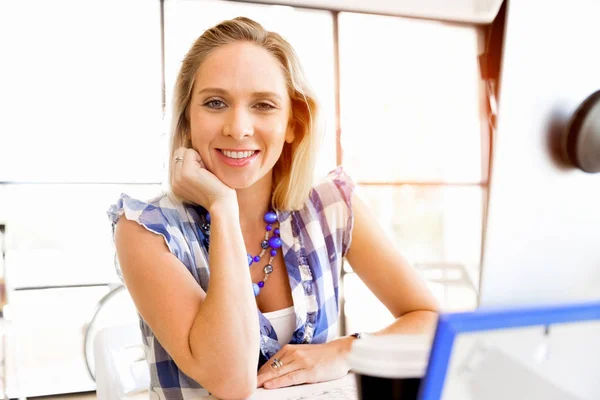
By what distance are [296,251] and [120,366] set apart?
34 cm

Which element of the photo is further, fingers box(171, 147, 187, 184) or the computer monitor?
fingers box(171, 147, 187, 184)

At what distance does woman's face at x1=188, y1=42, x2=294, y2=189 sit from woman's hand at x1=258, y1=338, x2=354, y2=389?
29 cm

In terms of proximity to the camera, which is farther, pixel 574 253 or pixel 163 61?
pixel 163 61

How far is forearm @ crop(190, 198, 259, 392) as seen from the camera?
25.7 inches

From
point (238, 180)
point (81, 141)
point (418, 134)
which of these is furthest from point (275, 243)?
point (418, 134)

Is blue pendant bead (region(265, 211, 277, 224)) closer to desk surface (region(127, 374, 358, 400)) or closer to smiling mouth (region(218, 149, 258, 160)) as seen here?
smiling mouth (region(218, 149, 258, 160))

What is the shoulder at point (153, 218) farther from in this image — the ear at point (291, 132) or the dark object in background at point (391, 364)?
the dark object in background at point (391, 364)

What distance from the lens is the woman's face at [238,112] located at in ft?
2.76

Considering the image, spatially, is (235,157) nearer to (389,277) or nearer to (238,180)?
(238,180)

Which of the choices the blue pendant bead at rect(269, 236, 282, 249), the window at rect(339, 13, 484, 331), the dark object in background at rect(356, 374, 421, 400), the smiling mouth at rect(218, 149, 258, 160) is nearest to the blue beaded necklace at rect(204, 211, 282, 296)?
the blue pendant bead at rect(269, 236, 282, 249)

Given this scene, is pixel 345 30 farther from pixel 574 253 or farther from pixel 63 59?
pixel 574 253

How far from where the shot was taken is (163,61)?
2.10 metres

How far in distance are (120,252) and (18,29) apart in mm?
1662

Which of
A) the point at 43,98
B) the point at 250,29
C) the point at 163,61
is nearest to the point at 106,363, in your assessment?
the point at 250,29
